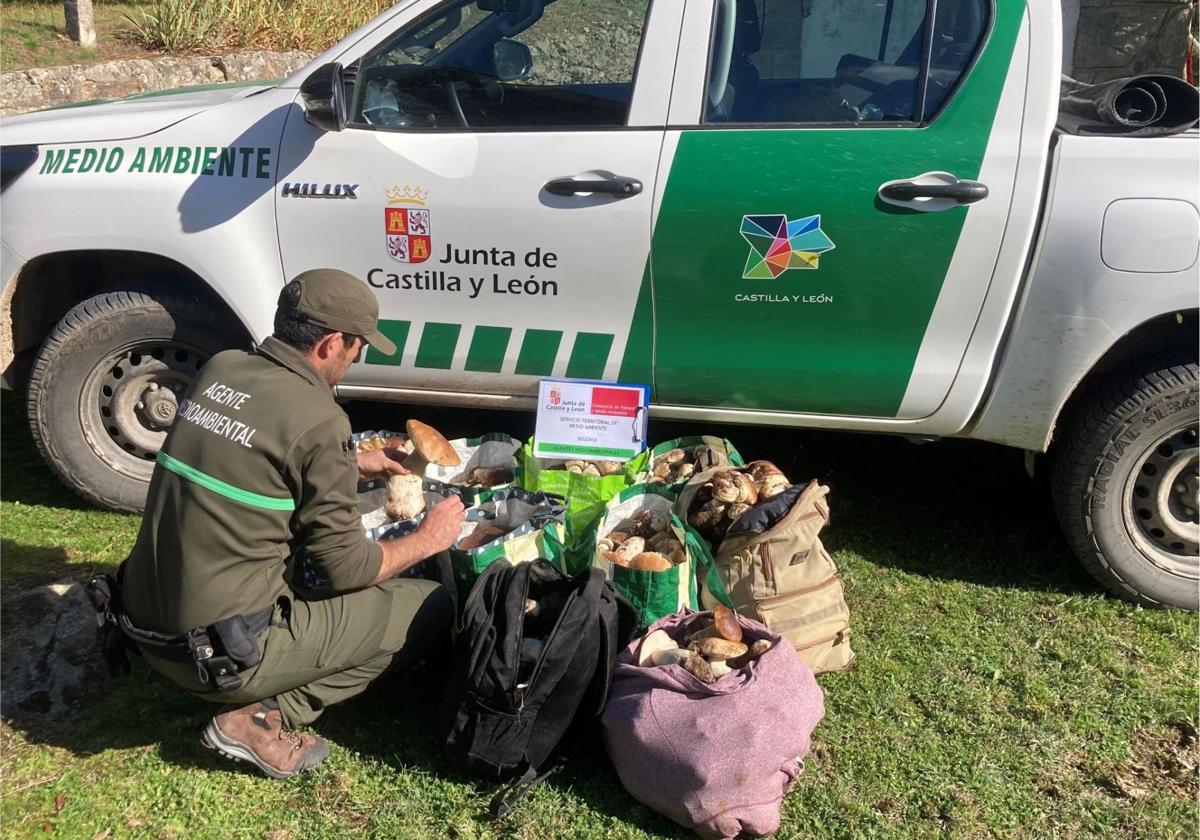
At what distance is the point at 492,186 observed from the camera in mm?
3283

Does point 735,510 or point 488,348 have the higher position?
point 488,348

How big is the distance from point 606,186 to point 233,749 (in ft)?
6.48

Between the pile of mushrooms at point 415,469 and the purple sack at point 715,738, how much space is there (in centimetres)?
97

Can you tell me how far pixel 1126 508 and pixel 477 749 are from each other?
2.23 m

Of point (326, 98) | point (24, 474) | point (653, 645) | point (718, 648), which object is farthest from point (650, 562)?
point (24, 474)

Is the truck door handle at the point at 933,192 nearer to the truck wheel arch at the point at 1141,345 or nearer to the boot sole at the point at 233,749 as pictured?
the truck wheel arch at the point at 1141,345

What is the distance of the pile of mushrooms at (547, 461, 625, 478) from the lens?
11.6ft

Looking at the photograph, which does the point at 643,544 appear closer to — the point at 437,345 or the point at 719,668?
the point at 719,668

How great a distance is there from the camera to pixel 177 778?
2.72 metres

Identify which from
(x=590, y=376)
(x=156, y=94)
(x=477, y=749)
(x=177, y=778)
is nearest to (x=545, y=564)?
(x=477, y=749)

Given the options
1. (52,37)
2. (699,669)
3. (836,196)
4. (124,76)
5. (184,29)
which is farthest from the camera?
(52,37)

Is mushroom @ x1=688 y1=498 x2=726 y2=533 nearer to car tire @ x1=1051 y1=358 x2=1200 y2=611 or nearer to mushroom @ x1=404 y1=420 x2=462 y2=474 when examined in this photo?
mushroom @ x1=404 y1=420 x2=462 y2=474

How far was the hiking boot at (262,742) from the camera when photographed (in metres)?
2.67

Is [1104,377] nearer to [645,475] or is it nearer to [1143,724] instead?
[1143,724]
